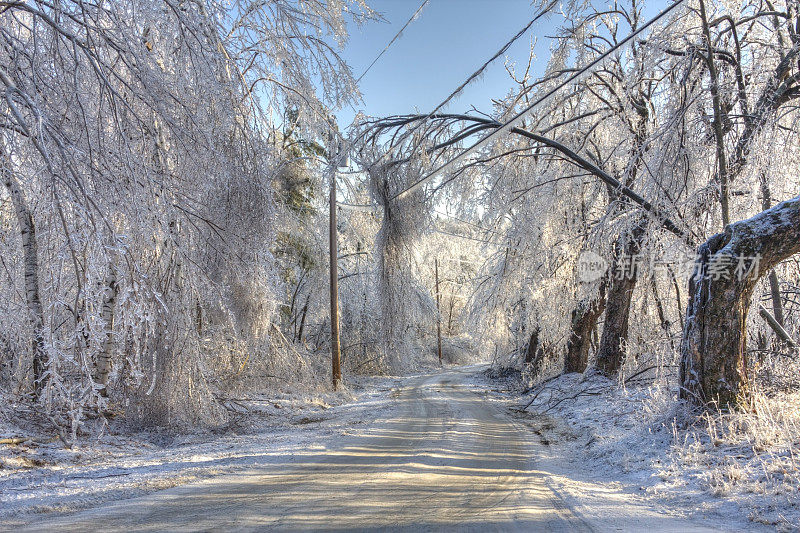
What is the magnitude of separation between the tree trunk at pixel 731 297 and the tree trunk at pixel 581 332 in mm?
5995

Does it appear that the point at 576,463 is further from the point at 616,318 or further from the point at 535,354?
the point at 535,354

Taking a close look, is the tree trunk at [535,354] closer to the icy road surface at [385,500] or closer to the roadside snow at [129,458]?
the roadside snow at [129,458]

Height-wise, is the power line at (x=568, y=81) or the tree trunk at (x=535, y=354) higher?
the power line at (x=568, y=81)

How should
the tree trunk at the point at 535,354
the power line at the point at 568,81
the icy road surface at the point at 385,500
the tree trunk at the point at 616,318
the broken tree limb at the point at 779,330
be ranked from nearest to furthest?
the icy road surface at the point at 385,500
the power line at the point at 568,81
the broken tree limb at the point at 779,330
the tree trunk at the point at 616,318
the tree trunk at the point at 535,354

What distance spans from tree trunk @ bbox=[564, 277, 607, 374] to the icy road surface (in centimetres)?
653

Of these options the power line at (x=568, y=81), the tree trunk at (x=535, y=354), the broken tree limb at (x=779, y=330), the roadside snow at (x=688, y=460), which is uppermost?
the power line at (x=568, y=81)

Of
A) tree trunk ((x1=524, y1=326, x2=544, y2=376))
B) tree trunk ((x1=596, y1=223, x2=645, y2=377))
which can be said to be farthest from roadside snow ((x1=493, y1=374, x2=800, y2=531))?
tree trunk ((x1=524, y1=326, x2=544, y2=376))

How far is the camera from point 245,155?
5.51 metres

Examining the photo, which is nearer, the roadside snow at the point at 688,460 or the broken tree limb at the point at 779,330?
the roadside snow at the point at 688,460

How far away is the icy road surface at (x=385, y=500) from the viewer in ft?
10.5

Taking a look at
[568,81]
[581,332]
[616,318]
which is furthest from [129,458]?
[581,332]

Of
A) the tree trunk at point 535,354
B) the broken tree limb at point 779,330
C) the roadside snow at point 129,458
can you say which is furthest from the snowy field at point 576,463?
the tree trunk at point 535,354

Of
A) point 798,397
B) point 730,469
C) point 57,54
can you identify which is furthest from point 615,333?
point 57,54

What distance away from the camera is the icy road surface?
3.20m
